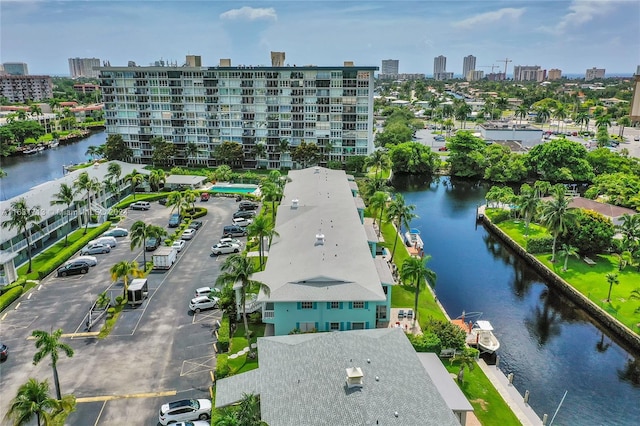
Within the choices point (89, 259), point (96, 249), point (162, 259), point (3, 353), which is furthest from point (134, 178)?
point (3, 353)

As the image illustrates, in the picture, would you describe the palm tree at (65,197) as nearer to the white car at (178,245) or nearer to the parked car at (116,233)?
the parked car at (116,233)

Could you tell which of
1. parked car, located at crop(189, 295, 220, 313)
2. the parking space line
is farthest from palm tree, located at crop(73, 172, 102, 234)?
the parking space line

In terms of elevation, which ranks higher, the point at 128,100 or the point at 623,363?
the point at 128,100

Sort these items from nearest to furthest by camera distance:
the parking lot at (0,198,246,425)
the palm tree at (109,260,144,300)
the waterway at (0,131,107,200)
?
the parking lot at (0,198,246,425), the palm tree at (109,260,144,300), the waterway at (0,131,107,200)

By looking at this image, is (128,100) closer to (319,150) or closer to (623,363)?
(319,150)

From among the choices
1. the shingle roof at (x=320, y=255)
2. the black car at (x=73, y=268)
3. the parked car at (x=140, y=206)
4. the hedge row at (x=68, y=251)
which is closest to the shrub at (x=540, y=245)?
the shingle roof at (x=320, y=255)

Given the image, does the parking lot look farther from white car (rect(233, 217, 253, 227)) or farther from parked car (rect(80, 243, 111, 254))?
white car (rect(233, 217, 253, 227))

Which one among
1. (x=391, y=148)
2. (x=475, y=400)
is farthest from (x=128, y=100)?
(x=475, y=400)
